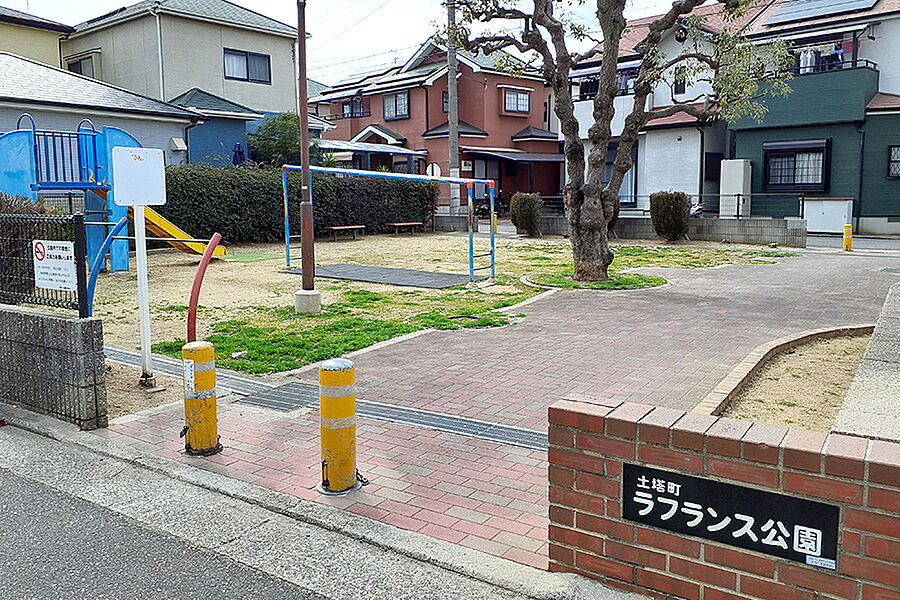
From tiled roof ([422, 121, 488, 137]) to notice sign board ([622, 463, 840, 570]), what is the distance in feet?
109

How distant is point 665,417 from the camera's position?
3.23 meters

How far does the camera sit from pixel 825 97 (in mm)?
24203

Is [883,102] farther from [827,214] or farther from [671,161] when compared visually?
[671,161]

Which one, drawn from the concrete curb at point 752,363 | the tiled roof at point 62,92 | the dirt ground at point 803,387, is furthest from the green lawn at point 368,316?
the tiled roof at point 62,92

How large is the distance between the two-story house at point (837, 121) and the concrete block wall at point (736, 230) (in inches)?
148

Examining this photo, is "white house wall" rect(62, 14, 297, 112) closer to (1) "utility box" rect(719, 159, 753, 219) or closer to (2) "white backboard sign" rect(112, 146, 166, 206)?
(1) "utility box" rect(719, 159, 753, 219)

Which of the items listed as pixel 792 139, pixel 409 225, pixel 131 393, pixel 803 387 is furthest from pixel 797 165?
pixel 131 393

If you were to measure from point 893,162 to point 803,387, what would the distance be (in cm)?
2092

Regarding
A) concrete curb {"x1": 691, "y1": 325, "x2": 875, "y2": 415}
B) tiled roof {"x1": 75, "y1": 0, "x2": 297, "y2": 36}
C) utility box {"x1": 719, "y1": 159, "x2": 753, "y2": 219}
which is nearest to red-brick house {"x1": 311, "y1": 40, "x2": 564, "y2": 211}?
tiled roof {"x1": 75, "y1": 0, "x2": 297, "y2": 36}

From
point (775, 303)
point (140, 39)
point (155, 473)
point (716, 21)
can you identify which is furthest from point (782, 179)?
point (155, 473)

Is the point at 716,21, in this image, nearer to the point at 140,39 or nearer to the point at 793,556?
the point at 140,39

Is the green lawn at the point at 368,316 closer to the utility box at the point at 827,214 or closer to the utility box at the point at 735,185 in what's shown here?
the utility box at the point at 827,214

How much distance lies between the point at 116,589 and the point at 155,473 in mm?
1480

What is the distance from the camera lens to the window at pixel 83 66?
29.1 m
